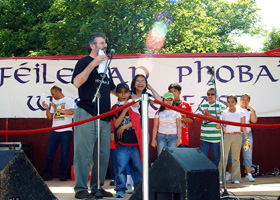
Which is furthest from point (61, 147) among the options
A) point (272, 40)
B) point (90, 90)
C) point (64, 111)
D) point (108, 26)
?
point (272, 40)

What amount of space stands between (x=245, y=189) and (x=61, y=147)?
3473mm

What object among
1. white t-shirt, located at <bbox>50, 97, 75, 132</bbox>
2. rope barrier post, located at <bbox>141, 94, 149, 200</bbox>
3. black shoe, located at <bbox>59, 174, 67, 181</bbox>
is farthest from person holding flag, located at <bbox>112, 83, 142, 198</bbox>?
black shoe, located at <bbox>59, 174, 67, 181</bbox>

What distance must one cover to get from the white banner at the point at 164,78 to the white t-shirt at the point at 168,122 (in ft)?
4.76

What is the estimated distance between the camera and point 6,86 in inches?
293

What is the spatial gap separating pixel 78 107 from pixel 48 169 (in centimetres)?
306

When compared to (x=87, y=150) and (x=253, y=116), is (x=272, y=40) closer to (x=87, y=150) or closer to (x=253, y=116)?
(x=253, y=116)

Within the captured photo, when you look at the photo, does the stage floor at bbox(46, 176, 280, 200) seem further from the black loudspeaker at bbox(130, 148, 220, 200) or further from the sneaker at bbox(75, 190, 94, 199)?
the black loudspeaker at bbox(130, 148, 220, 200)

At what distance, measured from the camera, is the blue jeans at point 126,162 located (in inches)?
186

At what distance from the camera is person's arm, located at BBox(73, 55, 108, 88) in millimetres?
4203

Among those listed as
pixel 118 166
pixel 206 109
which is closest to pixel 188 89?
pixel 206 109

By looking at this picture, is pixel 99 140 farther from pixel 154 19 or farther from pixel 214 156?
pixel 154 19

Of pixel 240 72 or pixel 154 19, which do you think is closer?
pixel 240 72

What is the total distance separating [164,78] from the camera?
23.9 feet

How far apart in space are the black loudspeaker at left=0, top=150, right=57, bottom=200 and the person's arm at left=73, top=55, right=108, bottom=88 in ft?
4.14
